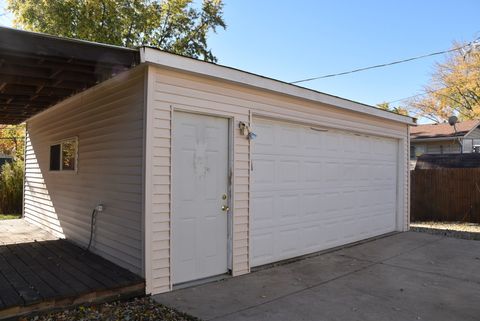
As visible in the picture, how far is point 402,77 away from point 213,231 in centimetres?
2865

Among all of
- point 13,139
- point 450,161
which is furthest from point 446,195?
point 13,139

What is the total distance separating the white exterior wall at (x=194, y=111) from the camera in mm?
4465

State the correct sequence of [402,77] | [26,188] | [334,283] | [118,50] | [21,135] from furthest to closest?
[402,77] → [21,135] → [26,188] → [334,283] → [118,50]

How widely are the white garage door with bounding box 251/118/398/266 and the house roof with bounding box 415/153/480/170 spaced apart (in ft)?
20.3

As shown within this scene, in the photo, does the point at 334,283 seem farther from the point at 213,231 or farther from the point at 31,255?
the point at 31,255

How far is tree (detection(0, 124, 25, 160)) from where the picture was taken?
60.6 feet

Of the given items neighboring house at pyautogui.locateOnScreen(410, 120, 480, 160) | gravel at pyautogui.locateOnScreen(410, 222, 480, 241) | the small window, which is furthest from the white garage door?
neighboring house at pyautogui.locateOnScreen(410, 120, 480, 160)

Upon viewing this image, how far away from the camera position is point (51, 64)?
443 cm

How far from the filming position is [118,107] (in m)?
5.15

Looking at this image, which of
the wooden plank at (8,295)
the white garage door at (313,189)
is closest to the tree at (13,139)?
the wooden plank at (8,295)

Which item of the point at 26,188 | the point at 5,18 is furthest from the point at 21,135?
the point at 26,188

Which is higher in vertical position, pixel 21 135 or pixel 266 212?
pixel 21 135

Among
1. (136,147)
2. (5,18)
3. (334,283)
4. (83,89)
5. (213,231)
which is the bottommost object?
(334,283)

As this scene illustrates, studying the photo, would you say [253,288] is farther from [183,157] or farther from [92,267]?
[92,267]
